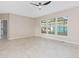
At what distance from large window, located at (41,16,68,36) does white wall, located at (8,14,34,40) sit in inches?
59.0

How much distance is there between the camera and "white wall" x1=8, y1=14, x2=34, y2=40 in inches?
332

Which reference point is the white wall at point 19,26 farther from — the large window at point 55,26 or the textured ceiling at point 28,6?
the textured ceiling at point 28,6

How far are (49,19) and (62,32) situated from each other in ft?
6.70

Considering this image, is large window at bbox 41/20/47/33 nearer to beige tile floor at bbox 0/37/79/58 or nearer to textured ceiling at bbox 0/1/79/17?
textured ceiling at bbox 0/1/79/17

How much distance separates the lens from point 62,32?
786cm

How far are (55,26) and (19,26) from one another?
3.42m

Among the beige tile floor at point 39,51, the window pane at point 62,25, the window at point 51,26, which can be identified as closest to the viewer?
the beige tile floor at point 39,51

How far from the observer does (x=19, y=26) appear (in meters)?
9.42

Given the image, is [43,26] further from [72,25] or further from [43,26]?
[72,25]

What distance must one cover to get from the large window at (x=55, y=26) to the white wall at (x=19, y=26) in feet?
4.92

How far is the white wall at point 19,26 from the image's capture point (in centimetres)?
844

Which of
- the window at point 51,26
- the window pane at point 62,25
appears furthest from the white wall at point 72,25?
the window at point 51,26

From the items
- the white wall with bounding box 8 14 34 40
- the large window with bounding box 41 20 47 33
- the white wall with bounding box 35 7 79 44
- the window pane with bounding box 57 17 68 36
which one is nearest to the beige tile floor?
the white wall with bounding box 35 7 79 44

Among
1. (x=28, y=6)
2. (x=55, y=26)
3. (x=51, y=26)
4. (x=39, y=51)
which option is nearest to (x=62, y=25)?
(x=55, y=26)
